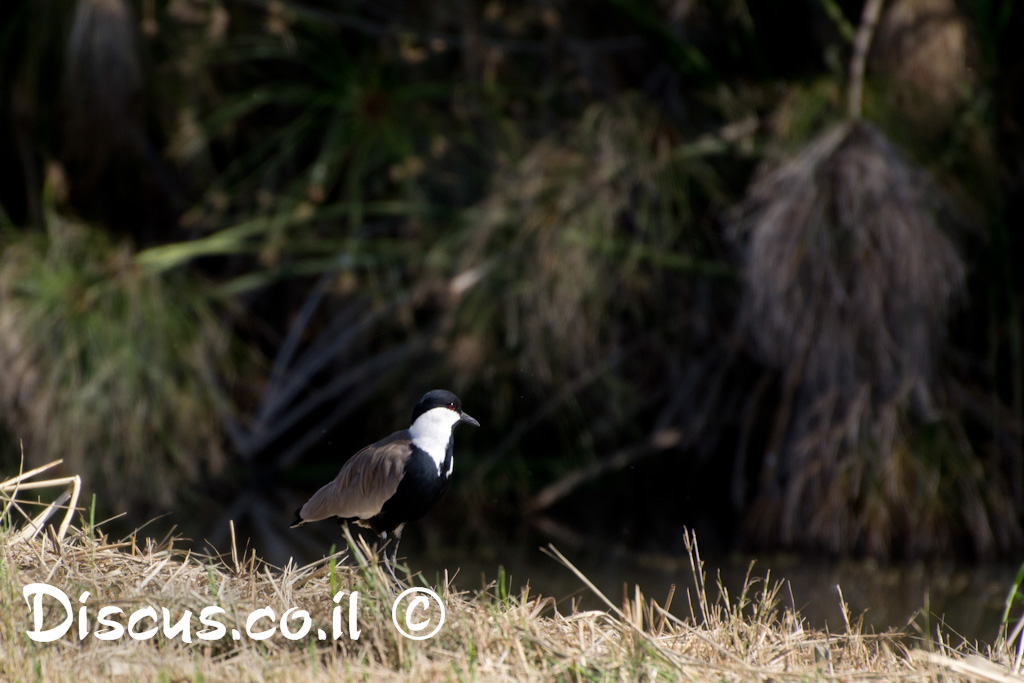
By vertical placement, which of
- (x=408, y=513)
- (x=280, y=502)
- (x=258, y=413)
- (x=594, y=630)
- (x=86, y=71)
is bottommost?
(x=280, y=502)

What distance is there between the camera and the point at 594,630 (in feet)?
6.30

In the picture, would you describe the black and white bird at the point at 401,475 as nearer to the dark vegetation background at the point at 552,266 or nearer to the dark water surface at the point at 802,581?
the dark water surface at the point at 802,581

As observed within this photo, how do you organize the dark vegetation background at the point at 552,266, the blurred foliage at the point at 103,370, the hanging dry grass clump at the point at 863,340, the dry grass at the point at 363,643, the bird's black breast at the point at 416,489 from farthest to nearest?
the blurred foliage at the point at 103,370 < the dark vegetation background at the point at 552,266 < the hanging dry grass clump at the point at 863,340 < the bird's black breast at the point at 416,489 < the dry grass at the point at 363,643

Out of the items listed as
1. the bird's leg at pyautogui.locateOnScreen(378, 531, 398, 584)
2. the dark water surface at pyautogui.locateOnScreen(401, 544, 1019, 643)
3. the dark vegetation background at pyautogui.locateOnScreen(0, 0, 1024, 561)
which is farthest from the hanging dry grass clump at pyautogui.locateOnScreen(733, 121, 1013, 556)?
the bird's leg at pyautogui.locateOnScreen(378, 531, 398, 584)

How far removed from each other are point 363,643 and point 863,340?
2.66 meters

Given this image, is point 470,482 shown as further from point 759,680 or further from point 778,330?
point 759,680

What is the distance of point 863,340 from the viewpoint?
401 centimetres

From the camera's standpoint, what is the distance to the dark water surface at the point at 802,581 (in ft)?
10.5

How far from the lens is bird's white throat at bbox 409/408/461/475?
184 cm

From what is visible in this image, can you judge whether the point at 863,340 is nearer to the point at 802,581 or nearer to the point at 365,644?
the point at 802,581

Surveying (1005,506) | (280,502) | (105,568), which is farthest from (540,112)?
(105,568)

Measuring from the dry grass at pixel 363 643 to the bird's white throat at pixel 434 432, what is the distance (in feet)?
0.60

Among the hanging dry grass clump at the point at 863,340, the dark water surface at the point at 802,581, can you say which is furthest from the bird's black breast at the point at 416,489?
the hanging dry grass clump at the point at 863,340

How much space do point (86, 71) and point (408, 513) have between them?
3568 millimetres
